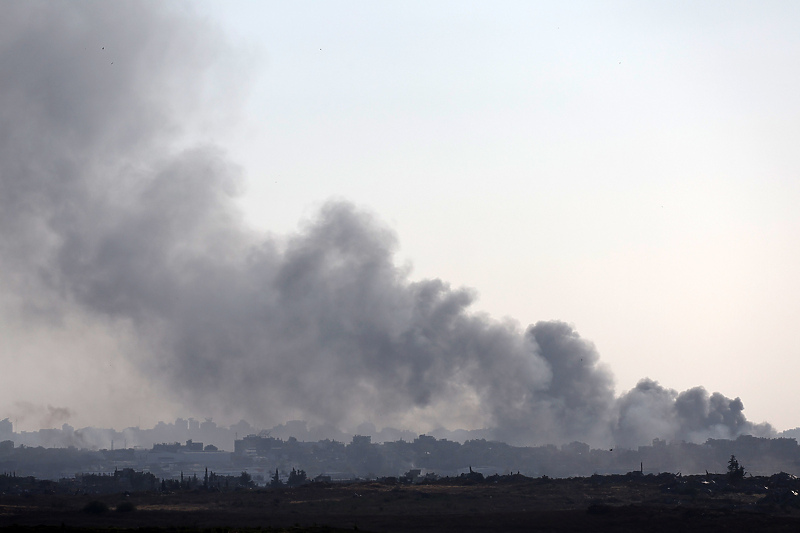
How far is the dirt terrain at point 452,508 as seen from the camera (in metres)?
84.2

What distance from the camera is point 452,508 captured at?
97812 mm

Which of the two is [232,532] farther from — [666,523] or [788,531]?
[788,531]

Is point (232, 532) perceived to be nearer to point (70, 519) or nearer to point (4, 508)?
point (70, 519)

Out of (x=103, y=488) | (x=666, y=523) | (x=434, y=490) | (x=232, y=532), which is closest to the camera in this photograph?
(x=232, y=532)

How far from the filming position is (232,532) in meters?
76.2

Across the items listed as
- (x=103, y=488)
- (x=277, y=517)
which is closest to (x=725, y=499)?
(x=277, y=517)

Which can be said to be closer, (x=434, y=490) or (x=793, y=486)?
(x=793, y=486)

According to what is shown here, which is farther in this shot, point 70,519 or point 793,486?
point 793,486

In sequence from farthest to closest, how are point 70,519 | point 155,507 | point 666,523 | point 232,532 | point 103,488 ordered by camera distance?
point 103,488 < point 155,507 < point 70,519 < point 666,523 < point 232,532

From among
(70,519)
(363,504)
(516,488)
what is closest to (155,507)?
(70,519)

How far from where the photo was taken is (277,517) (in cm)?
9262

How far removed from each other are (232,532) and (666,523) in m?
39.5

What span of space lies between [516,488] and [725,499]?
26.8m

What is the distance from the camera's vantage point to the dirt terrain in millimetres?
84188
